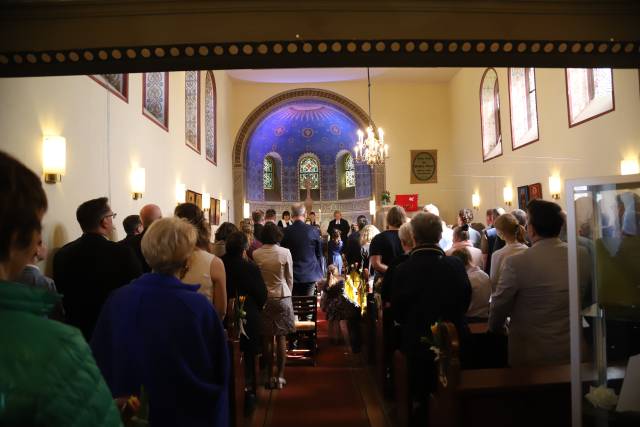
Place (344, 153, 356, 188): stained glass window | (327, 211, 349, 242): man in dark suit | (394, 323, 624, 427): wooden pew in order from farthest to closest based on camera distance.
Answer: (344, 153, 356, 188): stained glass window
(327, 211, 349, 242): man in dark suit
(394, 323, 624, 427): wooden pew

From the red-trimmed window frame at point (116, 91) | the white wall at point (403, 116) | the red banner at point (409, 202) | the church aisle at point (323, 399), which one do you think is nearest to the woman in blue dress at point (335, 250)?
the red banner at point (409, 202)

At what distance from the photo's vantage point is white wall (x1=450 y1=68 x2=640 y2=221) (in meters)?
7.63

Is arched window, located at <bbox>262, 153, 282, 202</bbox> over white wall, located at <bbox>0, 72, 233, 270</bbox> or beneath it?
over

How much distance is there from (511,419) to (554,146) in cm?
898

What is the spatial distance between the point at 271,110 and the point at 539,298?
47.6 feet

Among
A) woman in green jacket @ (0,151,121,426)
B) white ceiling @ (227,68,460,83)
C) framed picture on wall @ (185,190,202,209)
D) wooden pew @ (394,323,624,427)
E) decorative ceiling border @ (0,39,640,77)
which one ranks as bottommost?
wooden pew @ (394,323,624,427)

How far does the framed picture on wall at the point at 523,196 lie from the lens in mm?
11344

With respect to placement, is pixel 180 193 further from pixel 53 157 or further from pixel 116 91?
pixel 53 157

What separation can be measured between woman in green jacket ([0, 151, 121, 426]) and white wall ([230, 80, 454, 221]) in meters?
15.6

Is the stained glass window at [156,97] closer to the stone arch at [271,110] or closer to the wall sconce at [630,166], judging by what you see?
the stone arch at [271,110]

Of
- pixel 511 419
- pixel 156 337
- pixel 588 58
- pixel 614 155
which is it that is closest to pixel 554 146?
pixel 614 155

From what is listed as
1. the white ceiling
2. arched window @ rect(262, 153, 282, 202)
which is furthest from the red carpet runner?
arched window @ rect(262, 153, 282, 202)

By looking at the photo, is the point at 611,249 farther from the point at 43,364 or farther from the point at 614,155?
the point at 614,155

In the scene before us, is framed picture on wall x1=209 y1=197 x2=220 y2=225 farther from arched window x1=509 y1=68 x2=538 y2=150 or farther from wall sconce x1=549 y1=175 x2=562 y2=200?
wall sconce x1=549 y1=175 x2=562 y2=200
